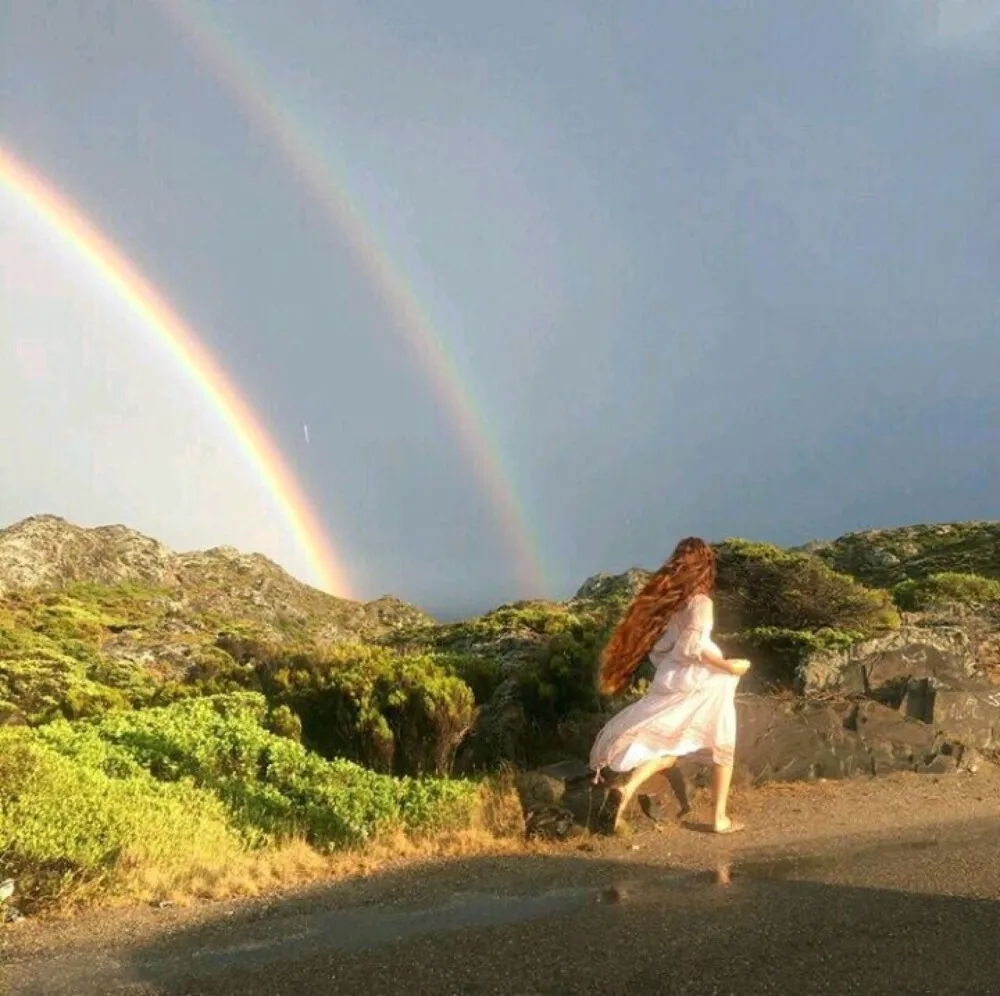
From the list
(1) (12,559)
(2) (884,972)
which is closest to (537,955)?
(2) (884,972)

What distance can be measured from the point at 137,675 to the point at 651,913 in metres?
24.8

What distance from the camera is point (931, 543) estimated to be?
4531cm

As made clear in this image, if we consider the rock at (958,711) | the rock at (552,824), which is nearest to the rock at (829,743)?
the rock at (958,711)

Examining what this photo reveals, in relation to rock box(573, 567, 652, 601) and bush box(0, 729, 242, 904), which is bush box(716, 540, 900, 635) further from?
rock box(573, 567, 652, 601)

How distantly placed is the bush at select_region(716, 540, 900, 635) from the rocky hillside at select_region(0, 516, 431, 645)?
42.9 metres

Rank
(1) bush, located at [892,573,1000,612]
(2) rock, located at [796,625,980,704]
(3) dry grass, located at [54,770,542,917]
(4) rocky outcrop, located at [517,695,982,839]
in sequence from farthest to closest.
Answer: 1. (1) bush, located at [892,573,1000,612]
2. (2) rock, located at [796,625,980,704]
3. (4) rocky outcrop, located at [517,695,982,839]
4. (3) dry grass, located at [54,770,542,917]

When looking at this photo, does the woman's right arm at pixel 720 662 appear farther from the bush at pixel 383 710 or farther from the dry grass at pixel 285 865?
the bush at pixel 383 710

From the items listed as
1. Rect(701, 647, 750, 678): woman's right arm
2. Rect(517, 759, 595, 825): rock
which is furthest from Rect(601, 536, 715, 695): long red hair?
Rect(517, 759, 595, 825): rock

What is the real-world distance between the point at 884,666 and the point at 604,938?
26.7 feet

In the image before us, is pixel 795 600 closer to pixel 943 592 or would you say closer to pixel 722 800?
pixel 943 592

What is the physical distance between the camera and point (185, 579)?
7681cm

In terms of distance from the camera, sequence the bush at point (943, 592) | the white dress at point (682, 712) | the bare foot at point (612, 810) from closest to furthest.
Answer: the bare foot at point (612, 810), the white dress at point (682, 712), the bush at point (943, 592)

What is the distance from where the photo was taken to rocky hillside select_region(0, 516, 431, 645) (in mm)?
64812

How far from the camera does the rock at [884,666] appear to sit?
11891mm
